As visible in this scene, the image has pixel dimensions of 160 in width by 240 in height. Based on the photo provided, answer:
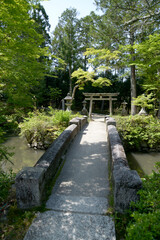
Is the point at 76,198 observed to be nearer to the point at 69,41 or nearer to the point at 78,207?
the point at 78,207

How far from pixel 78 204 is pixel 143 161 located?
4.99m

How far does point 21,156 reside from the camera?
22.7 feet

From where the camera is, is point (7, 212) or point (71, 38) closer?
point (7, 212)

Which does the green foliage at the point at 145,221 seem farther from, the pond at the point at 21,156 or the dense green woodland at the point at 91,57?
the pond at the point at 21,156

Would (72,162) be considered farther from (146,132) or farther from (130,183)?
(146,132)

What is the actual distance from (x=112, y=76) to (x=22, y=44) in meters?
17.8

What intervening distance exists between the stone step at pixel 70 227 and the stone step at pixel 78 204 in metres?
0.11

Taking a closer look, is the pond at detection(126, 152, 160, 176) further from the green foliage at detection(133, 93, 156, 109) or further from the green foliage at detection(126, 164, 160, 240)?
the green foliage at detection(133, 93, 156, 109)

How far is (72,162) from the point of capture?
396cm

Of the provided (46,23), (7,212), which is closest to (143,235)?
(7,212)

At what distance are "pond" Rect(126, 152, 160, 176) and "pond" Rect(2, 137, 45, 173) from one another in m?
4.06

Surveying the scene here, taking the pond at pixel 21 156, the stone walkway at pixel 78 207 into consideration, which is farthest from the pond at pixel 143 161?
the pond at pixel 21 156

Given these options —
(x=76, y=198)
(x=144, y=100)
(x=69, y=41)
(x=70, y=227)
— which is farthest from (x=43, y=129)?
(x=69, y=41)

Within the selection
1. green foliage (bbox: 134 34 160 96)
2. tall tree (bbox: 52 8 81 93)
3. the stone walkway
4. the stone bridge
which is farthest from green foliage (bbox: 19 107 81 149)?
tall tree (bbox: 52 8 81 93)
